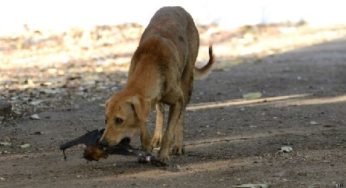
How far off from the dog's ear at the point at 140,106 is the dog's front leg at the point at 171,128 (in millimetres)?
680

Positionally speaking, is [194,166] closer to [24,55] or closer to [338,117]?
[338,117]

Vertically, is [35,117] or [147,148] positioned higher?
[147,148]

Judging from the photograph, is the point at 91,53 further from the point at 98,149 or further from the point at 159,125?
the point at 98,149

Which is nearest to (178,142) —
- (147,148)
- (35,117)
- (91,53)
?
(147,148)

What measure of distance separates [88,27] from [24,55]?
201 inches

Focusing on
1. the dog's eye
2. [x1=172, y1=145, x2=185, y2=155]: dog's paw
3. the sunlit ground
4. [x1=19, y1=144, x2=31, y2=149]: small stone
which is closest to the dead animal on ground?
the dog's eye

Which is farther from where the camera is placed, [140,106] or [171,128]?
[171,128]

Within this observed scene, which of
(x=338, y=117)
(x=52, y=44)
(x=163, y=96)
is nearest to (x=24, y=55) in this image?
(x=52, y=44)

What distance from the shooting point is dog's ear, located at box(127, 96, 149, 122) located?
22.8 feet

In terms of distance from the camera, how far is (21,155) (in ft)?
27.5

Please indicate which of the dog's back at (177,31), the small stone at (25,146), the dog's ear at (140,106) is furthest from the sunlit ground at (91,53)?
the dog's ear at (140,106)

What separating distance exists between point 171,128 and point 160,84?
60 centimetres

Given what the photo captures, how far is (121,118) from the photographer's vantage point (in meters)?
6.91

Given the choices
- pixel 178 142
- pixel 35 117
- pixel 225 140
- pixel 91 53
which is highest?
pixel 178 142
